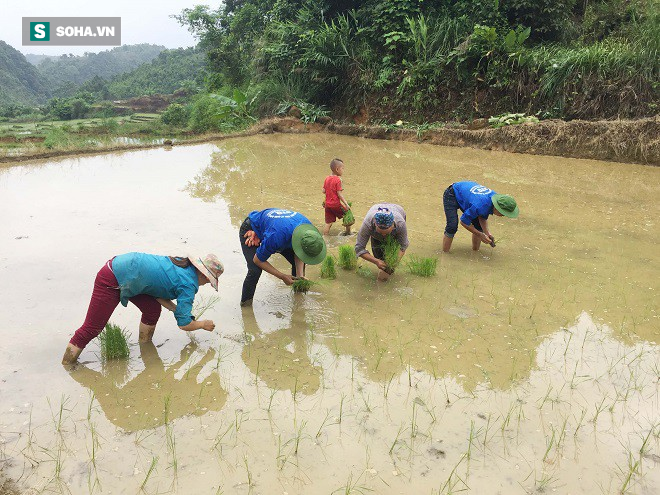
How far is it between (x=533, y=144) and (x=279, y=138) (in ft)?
22.5

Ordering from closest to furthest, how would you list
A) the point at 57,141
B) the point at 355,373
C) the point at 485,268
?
the point at 355,373 < the point at 485,268 < the point at 57,141

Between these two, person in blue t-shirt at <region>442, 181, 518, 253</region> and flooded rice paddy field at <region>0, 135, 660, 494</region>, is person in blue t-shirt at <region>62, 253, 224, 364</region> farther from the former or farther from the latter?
person in blue t-shirt at <region>442, 181, 518, 253</region>

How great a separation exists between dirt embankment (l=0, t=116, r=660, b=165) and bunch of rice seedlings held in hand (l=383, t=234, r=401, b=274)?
26.6 ft

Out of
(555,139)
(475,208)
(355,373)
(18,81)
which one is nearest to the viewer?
(355,373)

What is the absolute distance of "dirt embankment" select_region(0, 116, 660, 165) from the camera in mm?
10906

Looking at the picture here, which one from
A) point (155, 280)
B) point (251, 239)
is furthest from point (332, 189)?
point (155, 280)

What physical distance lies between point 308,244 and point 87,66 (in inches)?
2790

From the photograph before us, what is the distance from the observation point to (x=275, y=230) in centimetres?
466

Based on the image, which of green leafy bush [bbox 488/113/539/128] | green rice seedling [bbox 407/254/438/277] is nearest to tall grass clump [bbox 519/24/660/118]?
green leafy bush [bbox 488/113/539/128]

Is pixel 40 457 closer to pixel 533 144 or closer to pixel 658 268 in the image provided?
pixel 658 268

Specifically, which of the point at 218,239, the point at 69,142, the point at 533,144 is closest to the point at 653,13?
the point at 533,144

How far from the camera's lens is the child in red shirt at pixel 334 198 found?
22.5 ft

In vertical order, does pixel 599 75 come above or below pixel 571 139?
above

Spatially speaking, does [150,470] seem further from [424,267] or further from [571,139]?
[571,139]
